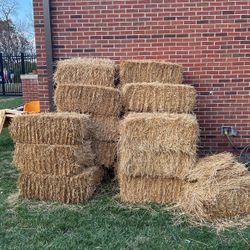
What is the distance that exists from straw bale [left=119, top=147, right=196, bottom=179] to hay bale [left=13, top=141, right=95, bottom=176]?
1.88 feet

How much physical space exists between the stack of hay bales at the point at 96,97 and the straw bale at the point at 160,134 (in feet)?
2.21

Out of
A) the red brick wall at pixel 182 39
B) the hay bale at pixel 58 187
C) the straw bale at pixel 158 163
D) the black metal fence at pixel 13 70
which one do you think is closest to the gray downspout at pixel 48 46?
the red brick wall at pixel 182 39

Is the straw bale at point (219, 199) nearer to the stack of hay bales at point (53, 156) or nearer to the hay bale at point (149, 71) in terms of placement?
the stack of hay bales at point (53, 156)

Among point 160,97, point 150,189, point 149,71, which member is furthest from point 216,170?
point 149,71

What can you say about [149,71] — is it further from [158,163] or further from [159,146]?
[158,163]

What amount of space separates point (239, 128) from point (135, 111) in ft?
6.19

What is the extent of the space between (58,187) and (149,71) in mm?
2091

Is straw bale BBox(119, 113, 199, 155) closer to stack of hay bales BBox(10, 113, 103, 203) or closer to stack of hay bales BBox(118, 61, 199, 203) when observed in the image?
stack of hay bales BBox(118, 61, 199, 203)

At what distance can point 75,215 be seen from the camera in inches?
163

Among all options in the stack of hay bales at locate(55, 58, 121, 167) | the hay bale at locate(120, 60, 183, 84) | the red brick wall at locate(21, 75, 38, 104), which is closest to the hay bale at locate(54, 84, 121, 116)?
the stack of hay bales at locate(55, 58, 121, 167)

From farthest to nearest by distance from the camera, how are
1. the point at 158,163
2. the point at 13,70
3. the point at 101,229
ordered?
the point at 13,70
the point at 158,163
the point at 101,229

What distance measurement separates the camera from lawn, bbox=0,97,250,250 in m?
3.50

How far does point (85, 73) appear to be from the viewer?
16.8 ft

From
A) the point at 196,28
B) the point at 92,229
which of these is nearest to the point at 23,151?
the point at 92,229
